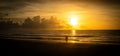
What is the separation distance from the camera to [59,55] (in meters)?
14.2

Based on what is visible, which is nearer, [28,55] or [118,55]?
[28,55]

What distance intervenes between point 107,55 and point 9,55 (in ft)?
19.5

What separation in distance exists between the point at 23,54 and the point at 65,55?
2.54 metres

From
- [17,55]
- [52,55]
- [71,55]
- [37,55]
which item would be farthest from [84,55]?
[17,55]

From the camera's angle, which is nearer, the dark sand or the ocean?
the dark sand

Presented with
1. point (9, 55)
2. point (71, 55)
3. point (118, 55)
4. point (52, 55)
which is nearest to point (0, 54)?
point (9, 55)

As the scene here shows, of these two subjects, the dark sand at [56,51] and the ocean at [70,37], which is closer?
the dark sand at [56,51]

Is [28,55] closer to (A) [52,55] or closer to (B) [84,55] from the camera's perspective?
(A) [52,55]

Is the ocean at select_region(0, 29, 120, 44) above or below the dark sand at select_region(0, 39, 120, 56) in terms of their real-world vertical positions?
below

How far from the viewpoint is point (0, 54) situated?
1377 centimetres

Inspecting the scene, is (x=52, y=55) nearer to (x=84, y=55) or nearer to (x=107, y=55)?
(x=84, y=55)

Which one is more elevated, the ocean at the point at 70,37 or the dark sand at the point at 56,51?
the dark sand at the point at 56,51

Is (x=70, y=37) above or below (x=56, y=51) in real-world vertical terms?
below

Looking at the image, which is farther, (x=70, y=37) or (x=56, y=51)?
(x=70, y=37)
